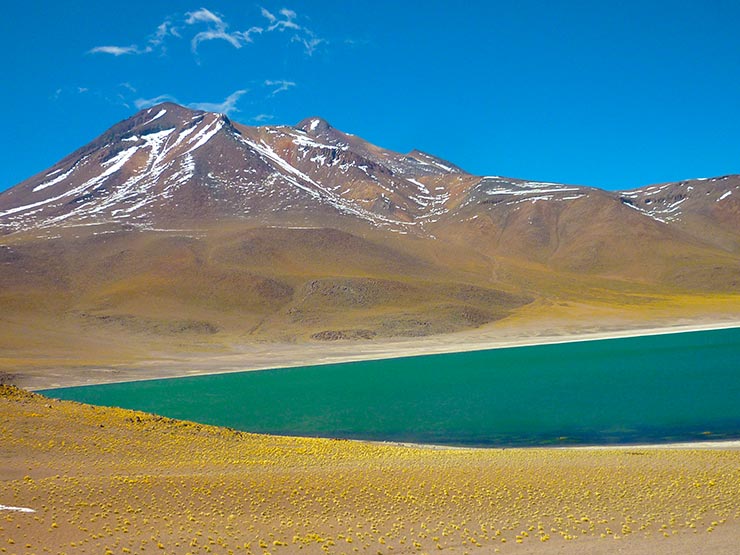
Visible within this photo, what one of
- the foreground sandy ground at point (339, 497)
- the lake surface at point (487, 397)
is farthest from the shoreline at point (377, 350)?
the foreground sandy ground at point (339, 497)

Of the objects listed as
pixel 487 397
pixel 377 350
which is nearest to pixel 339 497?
pixel 487 397

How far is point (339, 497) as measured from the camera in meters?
23.5

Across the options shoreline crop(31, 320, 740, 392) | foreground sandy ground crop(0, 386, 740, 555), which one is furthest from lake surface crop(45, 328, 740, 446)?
foreground sandy ground crop(0, 386, 740, 555)

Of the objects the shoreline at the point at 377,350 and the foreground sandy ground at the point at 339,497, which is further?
the shoreline at the point at 377,350

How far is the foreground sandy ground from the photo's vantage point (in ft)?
61.9

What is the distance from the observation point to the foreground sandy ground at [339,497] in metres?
18.9

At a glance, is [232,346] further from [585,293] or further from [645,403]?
[585,293]

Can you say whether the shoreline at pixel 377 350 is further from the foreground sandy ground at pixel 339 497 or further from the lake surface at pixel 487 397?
the foreground sandy ground at pixel 339 497

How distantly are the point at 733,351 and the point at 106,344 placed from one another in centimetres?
10271

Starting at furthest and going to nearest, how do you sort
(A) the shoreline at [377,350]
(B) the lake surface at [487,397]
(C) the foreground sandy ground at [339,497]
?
(A) the shoreline at [377,350]
(B) the lake surface at [487,397]
(C) the foreground sandy ground at [339,497]

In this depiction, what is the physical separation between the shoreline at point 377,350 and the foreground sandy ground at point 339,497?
199 feet

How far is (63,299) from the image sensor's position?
154m

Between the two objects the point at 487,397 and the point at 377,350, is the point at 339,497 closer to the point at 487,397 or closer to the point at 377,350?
the point at 487,397

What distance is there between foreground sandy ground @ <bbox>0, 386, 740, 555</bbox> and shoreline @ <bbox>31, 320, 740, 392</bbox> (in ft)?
199
